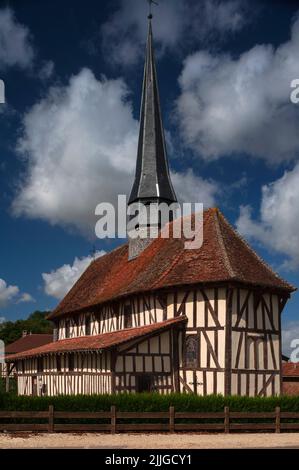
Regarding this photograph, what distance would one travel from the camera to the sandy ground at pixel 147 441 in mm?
13516

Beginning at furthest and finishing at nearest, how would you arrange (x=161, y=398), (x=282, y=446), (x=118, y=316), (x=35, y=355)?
(x=35, y=355), (x=118, y=316), (x=161, y=398), (x=282, y=446)

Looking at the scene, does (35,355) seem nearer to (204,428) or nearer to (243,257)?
(243,257)

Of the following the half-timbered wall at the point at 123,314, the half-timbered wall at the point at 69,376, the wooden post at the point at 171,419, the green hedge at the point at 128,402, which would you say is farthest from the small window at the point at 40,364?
the wooden post at the point at 171,419

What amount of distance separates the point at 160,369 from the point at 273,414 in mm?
4910

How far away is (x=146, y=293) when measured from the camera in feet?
74.8

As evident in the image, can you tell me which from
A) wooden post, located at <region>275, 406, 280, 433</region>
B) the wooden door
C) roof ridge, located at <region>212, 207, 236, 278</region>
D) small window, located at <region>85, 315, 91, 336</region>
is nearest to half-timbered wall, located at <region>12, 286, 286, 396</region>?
roof ridge, located at <region>212, 207, 236, 278</region>

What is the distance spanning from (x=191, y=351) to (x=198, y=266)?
10.3 feet

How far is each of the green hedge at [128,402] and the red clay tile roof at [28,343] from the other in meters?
38.6

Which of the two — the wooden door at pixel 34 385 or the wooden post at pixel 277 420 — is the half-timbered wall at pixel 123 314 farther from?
the wooden post at pixel 277 420

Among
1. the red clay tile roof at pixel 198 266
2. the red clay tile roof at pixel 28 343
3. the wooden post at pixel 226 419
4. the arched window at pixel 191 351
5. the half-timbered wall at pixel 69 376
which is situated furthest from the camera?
the red clay tile roof at pixel 28 343

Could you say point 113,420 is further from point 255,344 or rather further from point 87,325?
point 87,325

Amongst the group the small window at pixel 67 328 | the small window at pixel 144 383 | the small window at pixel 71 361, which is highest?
the small window at pixel 67 328

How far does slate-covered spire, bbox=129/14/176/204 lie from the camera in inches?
1152
